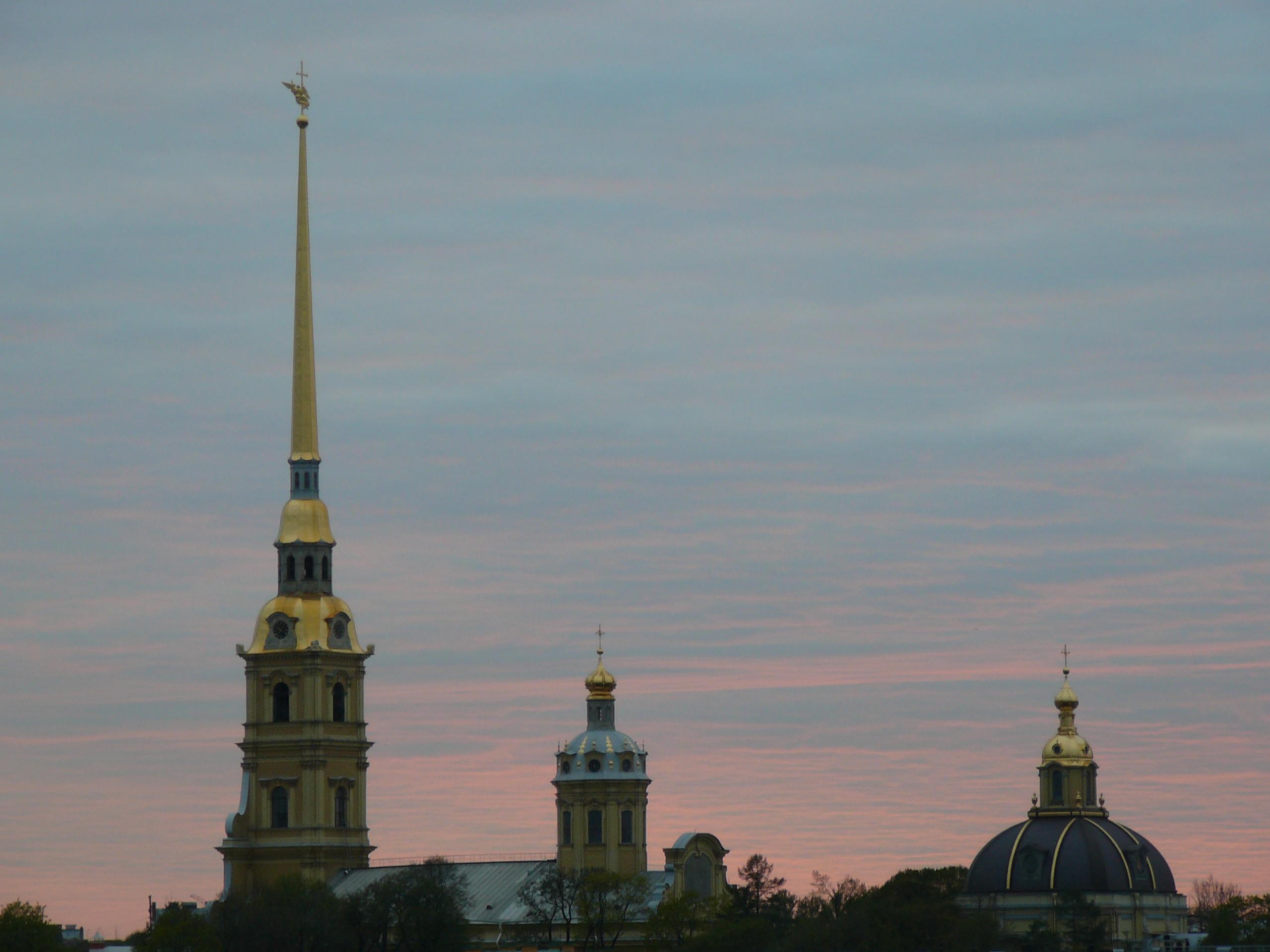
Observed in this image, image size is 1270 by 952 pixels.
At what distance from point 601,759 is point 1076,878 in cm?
2174

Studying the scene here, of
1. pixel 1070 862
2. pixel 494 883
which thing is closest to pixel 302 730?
pixel 494 883

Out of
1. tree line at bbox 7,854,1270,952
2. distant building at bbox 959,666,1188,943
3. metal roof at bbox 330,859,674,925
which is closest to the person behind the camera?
tree line at bbox 7,854,1270,952

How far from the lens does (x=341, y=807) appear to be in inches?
4921

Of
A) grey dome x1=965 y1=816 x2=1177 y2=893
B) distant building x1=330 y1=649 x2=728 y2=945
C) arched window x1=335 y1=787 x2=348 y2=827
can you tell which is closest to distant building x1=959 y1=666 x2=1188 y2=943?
grey dome x1=965 y1=816 x2=1177 y2=893

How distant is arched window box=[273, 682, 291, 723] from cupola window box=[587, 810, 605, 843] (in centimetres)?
1271

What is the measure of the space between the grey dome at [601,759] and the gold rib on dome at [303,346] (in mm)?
16146

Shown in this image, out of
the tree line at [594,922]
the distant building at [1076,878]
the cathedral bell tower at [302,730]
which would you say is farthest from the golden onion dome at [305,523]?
the distant building at [1076,878]

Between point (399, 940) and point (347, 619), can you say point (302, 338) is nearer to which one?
point (347, 619)

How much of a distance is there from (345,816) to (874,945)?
28225 millimetres

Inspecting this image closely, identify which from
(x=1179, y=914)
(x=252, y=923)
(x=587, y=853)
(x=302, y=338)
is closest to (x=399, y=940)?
(x=252, y=923)

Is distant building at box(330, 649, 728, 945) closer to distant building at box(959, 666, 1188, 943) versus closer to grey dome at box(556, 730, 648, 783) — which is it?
grey dome at box(556, 730, 648, 783)

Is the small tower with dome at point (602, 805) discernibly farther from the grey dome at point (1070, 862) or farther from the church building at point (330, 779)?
the grey dome at point (1070, 862)

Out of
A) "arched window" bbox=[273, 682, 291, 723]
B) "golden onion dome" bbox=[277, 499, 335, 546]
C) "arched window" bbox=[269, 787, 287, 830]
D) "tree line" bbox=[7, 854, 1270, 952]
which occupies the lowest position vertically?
"tree line" bbox=[7, 854, 1270, 952]

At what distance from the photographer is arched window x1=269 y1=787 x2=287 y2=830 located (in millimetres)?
123812
